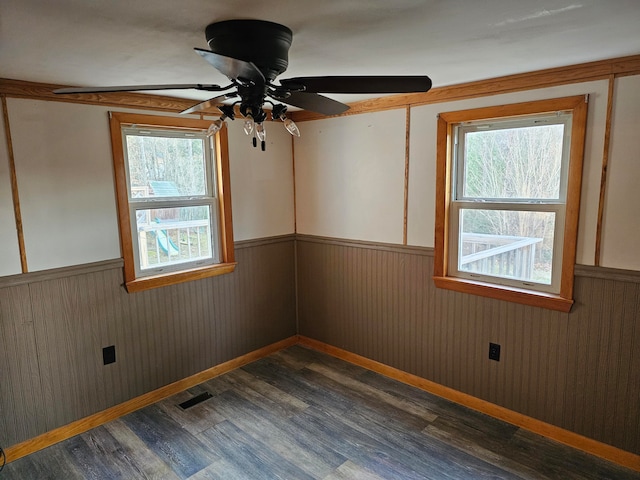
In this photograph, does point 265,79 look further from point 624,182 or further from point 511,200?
point 624,182

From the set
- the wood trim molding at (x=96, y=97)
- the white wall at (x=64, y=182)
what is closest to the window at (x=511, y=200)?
the wood trim molding at (x=96, y=97)

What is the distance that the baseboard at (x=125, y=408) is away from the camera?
2689 millimetres

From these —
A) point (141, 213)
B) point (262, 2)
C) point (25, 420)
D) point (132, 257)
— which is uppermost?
point (262, 2)

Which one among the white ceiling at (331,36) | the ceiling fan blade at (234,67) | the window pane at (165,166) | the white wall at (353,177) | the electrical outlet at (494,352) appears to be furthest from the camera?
the white wall at (353,177)

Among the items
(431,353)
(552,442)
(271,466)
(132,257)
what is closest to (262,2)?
(132,257)

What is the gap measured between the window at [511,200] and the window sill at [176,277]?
1.84 meters

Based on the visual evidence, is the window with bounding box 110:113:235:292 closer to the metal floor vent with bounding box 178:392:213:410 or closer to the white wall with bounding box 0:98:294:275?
the white wall with bounding box 0:98:294:275

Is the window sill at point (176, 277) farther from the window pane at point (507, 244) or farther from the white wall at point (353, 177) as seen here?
the window pane at point (507, 244)

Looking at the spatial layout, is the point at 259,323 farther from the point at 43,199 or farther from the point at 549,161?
the point at 549,161

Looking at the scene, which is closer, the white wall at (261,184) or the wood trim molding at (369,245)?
the wood trim molding at (369,245)

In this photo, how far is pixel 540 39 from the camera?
1923 mm

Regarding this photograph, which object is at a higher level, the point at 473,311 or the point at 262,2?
the point at 262,2

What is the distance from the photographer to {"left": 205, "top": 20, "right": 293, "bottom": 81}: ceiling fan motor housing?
1.61 meters

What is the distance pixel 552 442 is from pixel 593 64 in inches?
93.0
